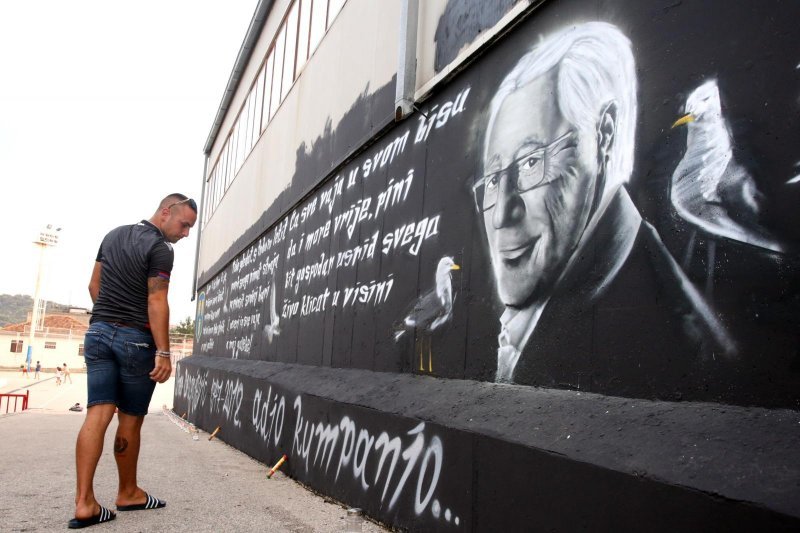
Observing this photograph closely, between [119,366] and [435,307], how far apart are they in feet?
6.23

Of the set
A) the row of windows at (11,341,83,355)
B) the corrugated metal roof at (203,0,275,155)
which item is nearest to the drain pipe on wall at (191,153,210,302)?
the corrugated metal roof at (203,0,275,155)

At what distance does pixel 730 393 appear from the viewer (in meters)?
1.74

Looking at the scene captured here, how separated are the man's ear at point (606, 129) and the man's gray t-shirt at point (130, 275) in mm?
2607

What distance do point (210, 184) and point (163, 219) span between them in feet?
47.7

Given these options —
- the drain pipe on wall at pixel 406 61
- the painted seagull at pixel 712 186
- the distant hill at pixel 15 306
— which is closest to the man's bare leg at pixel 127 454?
the drain pipe on wall at pixel 406 61

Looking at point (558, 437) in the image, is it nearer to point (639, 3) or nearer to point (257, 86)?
point (639, 3)

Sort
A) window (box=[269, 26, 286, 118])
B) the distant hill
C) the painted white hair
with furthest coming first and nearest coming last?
the distant hill < window (box=[269, 26, 286, 118]) < the painted white hair

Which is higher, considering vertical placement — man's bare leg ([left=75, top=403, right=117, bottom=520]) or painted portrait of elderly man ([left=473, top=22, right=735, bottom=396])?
painted portrait of elderly man ([left=473, top=22, right=735, bottom=396])

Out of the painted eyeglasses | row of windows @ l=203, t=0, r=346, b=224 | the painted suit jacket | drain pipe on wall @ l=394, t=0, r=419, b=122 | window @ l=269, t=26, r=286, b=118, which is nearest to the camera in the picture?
the painted suit jacket

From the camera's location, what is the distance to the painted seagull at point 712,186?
1.77 meters

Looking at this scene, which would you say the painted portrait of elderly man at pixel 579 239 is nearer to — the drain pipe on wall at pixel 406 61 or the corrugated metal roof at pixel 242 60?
the drain pipe on wall at pixel 406 61

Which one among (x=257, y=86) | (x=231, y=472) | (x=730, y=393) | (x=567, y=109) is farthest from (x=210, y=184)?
(x=730, y=393)

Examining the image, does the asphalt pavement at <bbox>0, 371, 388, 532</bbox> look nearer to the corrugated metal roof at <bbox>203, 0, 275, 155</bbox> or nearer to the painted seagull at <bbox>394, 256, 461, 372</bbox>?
the painted seagull at <bbox>394, 256, 461, 372</bbox>

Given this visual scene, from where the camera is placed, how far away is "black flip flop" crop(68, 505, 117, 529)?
3.00m
